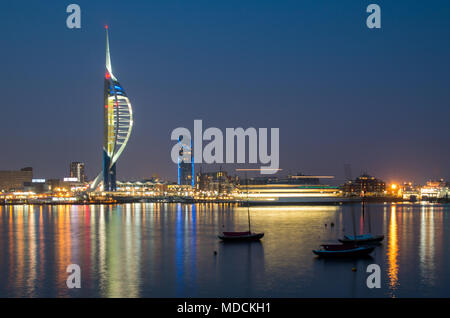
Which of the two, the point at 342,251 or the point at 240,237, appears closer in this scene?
the point at 342,251

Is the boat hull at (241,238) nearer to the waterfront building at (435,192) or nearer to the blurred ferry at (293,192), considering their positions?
the blurred ferry at (293,192)

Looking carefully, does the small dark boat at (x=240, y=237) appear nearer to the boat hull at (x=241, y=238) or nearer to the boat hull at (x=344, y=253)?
the boat hull at (x=241, y=238)

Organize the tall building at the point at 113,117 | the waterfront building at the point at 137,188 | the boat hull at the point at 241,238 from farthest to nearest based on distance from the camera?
the waterfront building at the point at 137,188
the tall building at the point at 113,117
the boat hull at the point at 241,238

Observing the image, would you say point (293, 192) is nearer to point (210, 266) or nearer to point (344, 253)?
point (344, 253)

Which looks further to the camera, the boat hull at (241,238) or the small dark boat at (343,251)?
the boat hull at (241,238)

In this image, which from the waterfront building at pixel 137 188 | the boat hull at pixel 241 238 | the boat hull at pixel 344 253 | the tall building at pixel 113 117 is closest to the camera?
the boat hull at pixel 344 253

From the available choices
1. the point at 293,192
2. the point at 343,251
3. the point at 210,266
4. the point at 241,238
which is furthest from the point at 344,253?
the point at 293,192

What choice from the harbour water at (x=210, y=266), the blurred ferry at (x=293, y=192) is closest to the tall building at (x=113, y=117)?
the blurred ferry at (x=293, y=192)

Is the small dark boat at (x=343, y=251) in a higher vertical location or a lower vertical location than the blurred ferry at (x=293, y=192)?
higher

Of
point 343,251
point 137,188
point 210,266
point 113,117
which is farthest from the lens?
point 137,188

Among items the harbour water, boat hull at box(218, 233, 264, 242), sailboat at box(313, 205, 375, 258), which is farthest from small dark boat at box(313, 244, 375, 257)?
boat hull at box(218, 233, 264, 242)

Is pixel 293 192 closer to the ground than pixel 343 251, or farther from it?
closer to the ground
